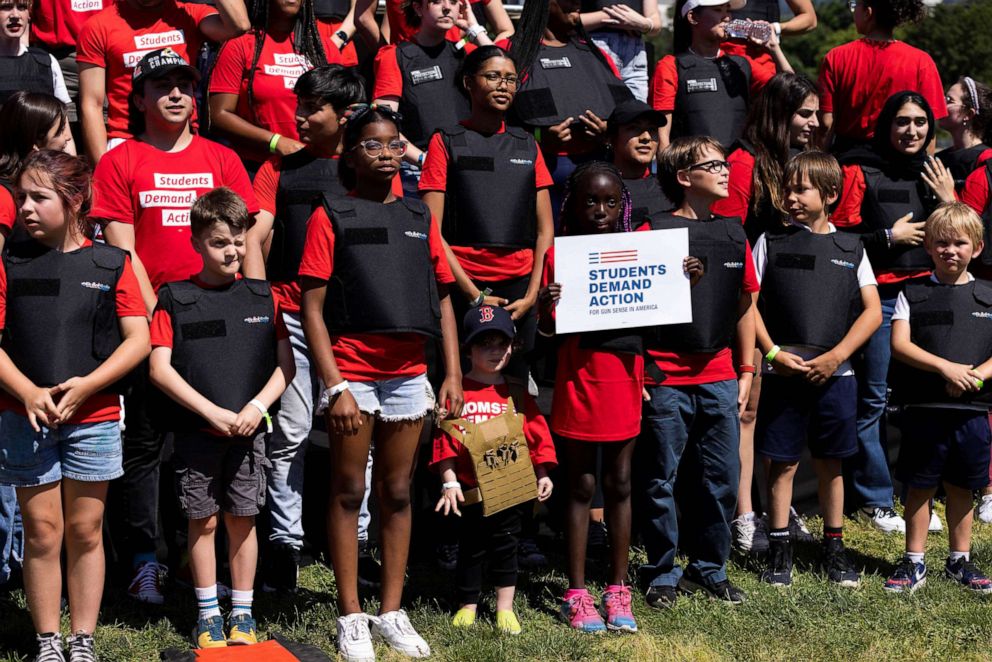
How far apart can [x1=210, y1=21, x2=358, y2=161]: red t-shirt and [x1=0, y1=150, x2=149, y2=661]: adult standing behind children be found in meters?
1.63

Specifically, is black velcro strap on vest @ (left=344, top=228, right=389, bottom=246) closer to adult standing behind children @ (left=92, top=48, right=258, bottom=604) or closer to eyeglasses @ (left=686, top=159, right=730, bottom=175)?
adult standing behind children @ (left=92, top=48, right=258, bottom=604)

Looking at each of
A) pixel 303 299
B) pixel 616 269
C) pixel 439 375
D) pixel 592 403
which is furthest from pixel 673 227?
pixel 303 299

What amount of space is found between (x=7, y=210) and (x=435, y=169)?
81.8 inches

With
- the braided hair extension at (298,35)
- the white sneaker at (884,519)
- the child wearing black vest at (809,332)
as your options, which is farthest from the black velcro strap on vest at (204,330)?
the white sneaker at (884,519)

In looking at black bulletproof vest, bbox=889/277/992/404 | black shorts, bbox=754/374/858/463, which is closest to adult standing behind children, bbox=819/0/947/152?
black bulletproof vest, bbox=889/277/992/404

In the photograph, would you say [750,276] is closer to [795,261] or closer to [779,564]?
[795,261]

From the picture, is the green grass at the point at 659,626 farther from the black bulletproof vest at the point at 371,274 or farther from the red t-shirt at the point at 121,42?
the red t-shirt at the point at 121,42

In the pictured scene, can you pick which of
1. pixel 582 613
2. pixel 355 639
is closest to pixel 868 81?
pixel 582 613

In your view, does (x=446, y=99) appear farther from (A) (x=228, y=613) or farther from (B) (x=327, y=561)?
(A) (x=228, y=613)

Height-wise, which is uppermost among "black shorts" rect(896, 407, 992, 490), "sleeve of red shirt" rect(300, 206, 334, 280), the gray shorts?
"sleeve of red shirt" rect(300, 206, 334, 280)

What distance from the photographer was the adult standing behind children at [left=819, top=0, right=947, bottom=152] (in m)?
8.30

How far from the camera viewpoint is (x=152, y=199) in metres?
5.95

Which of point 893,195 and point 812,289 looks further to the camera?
point 893,195

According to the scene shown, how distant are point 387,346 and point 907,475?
9.67 feet
